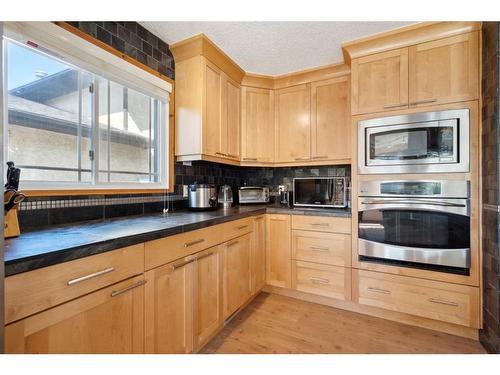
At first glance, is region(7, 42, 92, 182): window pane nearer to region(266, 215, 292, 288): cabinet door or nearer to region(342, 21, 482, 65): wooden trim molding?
region(266, 215, 292, 288): cabinet door

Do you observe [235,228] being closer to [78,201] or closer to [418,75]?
[78,201]

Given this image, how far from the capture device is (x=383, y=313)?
1.98 metres

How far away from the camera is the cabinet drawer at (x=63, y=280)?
750mm

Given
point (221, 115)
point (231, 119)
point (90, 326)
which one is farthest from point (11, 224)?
point (231, 119)

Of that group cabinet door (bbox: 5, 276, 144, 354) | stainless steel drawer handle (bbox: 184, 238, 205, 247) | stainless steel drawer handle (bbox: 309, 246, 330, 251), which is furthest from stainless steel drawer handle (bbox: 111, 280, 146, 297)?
stainless steel drawer handle (bbox: 309, 246, 330, 251)

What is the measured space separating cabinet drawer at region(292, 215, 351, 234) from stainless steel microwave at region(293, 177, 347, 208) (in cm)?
23

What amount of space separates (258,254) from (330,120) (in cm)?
156

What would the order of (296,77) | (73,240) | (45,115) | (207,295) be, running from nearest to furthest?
1. (73,240)
2. (45,115)
3. (207,295)
4. (296,77)

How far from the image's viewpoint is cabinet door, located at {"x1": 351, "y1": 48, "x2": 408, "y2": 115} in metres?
1.87

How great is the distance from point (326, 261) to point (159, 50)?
7.77 ft

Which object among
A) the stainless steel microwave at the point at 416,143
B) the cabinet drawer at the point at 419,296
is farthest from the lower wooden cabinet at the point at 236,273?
the stainless steel microwave at the point at 416,143

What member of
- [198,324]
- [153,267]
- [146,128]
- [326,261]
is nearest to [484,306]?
[326,261]

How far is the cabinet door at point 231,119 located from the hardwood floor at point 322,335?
60.4 inches

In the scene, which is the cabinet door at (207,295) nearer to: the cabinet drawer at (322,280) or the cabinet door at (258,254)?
the cabinet door at (258,254)
